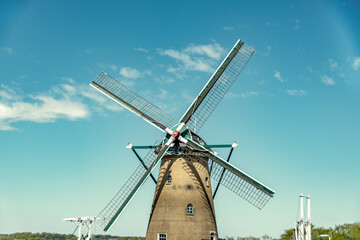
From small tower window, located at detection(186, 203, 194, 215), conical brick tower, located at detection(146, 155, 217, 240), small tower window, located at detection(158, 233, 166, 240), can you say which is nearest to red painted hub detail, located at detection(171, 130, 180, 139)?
conical brick tower, located at detection(146, 155, 217, 240)

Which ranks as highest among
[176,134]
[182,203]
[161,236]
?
[176,134]

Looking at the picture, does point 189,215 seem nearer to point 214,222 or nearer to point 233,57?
point 214,222

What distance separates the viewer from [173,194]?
80.9ft

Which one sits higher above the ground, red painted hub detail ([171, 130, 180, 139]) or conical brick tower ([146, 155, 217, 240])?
red painted hub detail ([171, 130, 180, 139])

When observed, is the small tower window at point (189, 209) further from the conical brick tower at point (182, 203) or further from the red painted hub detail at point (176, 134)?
the red painted hub detail at point (176, 134)

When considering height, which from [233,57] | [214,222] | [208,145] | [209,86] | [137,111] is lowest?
[214,222]

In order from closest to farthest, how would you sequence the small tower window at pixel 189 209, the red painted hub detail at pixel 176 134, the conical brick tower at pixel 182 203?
1. the conical brick tower at pixel 182 203
2. the small tower window at pixel 189 209
3. the red painted hub detail at pixel 176 134

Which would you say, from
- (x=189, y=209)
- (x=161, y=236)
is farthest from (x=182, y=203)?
(x=161, y=236)

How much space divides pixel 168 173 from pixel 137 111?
501cm

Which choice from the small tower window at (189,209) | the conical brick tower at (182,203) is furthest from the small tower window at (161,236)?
the small tower window at (189,209)

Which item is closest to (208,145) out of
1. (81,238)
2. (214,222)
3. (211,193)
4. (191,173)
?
(191,173)

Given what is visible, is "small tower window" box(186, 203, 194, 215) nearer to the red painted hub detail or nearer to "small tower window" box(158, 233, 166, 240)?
"small tower window" box(158, 233, 166, 240)

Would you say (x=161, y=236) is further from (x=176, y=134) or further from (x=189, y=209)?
(x=176, y=134)

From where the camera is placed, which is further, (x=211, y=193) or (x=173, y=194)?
(x=211, y=193)
